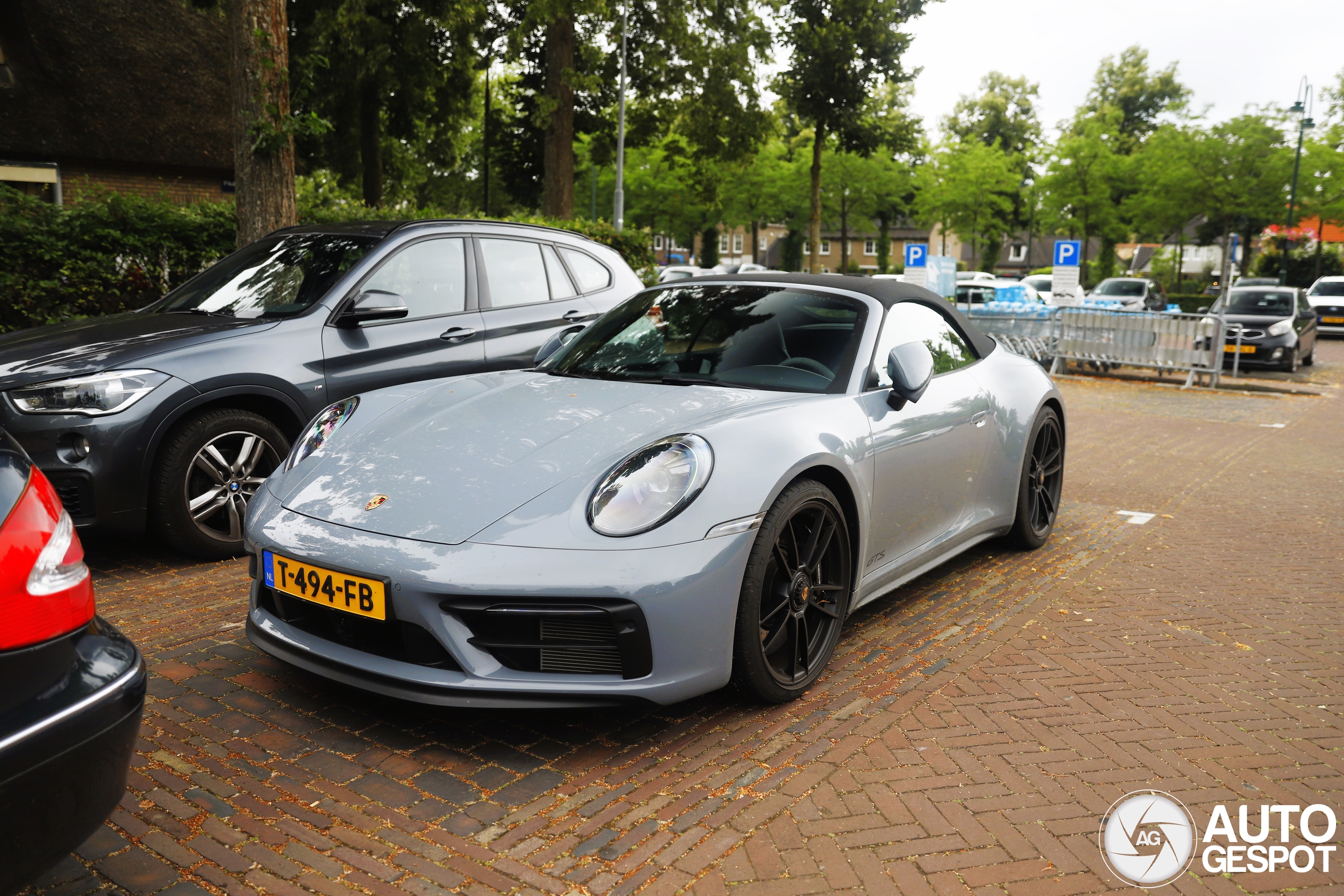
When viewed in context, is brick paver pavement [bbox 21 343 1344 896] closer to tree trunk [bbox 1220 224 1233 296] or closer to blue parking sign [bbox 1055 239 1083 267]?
blue parking sign [bbox 1055 239 1083 267]

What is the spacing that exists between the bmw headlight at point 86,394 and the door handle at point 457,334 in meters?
1.65

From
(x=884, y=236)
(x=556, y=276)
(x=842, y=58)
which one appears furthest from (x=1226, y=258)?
(x=556, y=276)

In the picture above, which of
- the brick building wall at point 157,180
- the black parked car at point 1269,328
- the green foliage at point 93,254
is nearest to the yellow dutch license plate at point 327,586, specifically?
the green foliage at point 93,254

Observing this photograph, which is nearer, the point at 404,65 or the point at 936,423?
the point at 936,423

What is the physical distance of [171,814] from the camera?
2762mm

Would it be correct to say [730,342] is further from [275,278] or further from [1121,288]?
[1121,288]

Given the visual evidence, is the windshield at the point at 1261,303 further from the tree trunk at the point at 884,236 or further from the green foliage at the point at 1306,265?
the tree trunk at the point at 884,236

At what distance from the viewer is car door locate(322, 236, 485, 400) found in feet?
17.9

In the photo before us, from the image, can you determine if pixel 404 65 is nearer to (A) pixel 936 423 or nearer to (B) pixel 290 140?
(B) pixel 290 140

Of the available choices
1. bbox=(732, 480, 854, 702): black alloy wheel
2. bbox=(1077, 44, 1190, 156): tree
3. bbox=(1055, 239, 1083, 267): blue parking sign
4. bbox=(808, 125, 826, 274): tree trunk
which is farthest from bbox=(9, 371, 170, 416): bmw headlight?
bbox=(1077, 44, 1190, 156): tree

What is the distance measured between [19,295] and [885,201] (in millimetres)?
44780

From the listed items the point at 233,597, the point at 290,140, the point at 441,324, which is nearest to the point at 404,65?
the point at 290,140

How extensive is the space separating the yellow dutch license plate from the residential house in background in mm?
18266

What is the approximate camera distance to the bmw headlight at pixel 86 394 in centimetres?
457
